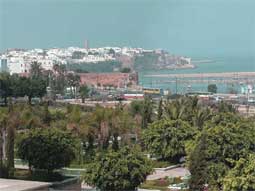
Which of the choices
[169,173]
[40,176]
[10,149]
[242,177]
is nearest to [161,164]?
[169,173]

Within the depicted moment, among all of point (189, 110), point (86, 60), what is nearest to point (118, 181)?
point (189, 110)

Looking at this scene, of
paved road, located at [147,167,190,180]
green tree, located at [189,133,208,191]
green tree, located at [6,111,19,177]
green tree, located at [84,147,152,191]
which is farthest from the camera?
paved road, located at [147,167,190,180]

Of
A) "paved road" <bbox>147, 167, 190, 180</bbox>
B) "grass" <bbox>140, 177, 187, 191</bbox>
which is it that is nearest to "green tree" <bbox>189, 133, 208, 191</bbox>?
"grass" <bbox>140, 177, 187, 191</bbox>

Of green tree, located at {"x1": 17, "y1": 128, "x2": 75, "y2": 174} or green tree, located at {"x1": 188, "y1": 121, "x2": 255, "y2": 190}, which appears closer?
green tree, located at {"x1": 188, "y1": 121, "x2": 255, "y2": 190}

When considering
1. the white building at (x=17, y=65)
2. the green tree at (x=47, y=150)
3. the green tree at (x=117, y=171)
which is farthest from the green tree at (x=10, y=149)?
the white building at (x=17, y=65)

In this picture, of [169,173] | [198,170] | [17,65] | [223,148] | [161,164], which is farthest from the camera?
[17,65]

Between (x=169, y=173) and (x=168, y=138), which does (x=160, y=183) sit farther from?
(x=168, y=138)

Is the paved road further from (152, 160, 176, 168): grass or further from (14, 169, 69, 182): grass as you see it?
(14, 169, 69, 182): grass
